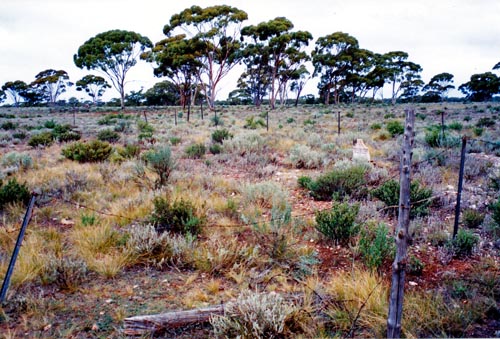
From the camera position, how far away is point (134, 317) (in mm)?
2994

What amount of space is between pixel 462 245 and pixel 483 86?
64337mm

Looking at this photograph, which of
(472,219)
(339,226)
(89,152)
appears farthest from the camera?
(89,152)

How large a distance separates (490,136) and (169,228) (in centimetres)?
1254

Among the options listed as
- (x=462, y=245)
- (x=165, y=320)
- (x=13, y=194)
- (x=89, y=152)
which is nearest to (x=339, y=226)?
(x=462, y=245)

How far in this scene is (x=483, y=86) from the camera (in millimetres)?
55562

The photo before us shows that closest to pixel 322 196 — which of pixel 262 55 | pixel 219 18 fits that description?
pixel 219 18

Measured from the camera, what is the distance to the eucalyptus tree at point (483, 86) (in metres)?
53.2

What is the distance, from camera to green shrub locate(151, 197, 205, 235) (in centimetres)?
483

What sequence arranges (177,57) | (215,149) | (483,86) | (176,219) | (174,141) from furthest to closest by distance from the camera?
(483,86) < (177,57) < (174,141) < (215,149) < (176,219)

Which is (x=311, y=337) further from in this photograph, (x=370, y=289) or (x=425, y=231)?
(x=425, y=231)

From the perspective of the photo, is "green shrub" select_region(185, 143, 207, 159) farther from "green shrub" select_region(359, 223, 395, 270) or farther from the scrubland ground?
"green shrub" select_region(359, 223, 395, 270)

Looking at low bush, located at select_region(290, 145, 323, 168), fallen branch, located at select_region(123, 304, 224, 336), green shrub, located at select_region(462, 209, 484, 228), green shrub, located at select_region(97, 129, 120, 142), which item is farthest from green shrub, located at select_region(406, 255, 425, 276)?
green shrub, located at select_region(97, 129, 120, 142)

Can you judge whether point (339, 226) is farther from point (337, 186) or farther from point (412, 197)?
point (337, 186)

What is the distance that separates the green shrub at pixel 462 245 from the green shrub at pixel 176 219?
3337 mm
